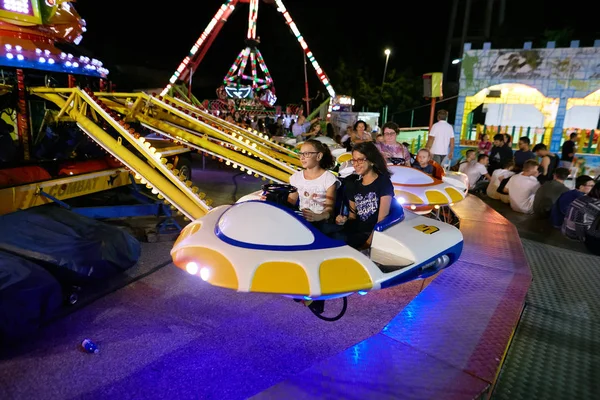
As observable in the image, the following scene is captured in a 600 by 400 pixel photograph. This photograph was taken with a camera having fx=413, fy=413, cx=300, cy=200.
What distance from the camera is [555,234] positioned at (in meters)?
5.52

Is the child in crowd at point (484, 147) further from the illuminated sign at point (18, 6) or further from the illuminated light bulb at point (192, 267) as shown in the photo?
the illuminated light bulb at point (192, 267)

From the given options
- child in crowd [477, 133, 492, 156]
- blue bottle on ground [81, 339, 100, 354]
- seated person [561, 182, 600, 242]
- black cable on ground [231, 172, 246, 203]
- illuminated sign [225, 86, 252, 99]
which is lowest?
blue bottle on ground [81, 339, 100, 354]

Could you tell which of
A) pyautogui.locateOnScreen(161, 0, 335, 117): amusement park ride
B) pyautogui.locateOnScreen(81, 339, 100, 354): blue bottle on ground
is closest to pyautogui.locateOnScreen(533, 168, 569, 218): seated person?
pyautogui.locateOnScreen(81, 339, 100, 354): blue bottle on ground

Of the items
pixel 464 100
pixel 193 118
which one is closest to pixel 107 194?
pixel 193 118

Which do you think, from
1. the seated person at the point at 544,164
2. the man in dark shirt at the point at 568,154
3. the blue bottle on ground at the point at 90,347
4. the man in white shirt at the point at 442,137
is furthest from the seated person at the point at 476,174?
the blue bottle on ground at the point at 90,347

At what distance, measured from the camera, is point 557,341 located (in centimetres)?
237

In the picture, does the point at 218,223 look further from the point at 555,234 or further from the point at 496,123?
the point at 496,123

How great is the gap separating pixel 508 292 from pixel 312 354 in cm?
140

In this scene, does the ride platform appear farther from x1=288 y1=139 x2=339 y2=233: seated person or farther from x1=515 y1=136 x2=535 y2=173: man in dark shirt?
x1=515 y1=136 x2=535 y2=173: man in dark shirt

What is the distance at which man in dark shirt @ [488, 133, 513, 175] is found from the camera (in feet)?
28.8

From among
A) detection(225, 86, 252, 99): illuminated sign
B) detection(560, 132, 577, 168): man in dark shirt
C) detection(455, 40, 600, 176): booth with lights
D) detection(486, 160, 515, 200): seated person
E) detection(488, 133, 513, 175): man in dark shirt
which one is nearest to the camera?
detection(486, 160, 515, 200): seated person

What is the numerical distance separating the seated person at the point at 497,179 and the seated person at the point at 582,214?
2434 millimetres

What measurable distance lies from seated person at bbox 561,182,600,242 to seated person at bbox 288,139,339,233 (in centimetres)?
347

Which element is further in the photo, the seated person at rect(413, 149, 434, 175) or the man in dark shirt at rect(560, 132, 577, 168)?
the man in dark shirt at rect(560, 132, 577, 168)
